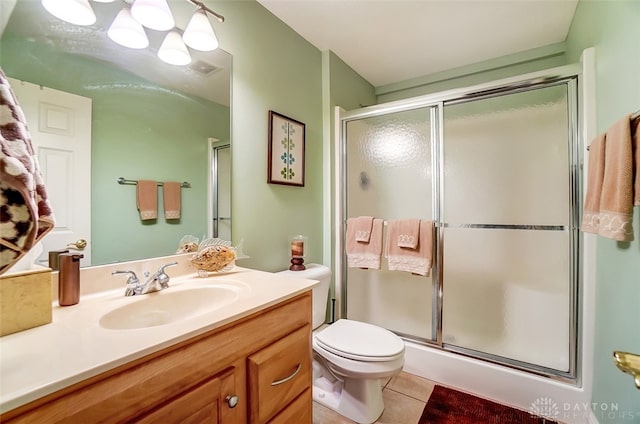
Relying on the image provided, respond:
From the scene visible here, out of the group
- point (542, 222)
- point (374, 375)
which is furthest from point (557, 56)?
point (374, 375)

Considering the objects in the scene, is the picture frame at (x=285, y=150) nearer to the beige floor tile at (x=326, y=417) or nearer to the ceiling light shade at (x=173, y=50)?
the ceiling light shade at (x=173, y=50)

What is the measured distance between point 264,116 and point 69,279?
3.93 ft

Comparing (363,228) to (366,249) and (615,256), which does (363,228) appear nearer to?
(366,249)

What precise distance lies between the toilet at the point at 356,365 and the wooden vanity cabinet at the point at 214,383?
34 centimetres

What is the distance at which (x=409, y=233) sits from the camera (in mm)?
1772

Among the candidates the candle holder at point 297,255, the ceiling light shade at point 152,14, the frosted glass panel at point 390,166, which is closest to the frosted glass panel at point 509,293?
the frosted glass panel at point 390,166

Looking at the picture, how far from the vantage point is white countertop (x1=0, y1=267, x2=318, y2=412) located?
0.45 m

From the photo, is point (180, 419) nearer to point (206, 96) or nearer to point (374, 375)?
point (374, 375)

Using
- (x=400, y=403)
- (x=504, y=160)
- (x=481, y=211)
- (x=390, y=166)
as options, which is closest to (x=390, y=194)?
(x=390, y=166)

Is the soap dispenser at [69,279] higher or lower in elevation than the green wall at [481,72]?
lower

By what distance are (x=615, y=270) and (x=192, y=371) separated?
164 cm

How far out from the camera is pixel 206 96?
4.28ft

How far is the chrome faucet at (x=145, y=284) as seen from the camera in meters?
0.94

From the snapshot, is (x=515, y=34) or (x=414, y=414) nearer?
(x=414, y=414)
